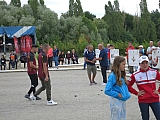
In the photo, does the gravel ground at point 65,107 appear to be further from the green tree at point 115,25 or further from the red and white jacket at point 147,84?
the green tree at point 115,25

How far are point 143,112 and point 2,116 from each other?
423 cm

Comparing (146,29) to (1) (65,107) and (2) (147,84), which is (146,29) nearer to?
Answer: (1) (65,107)

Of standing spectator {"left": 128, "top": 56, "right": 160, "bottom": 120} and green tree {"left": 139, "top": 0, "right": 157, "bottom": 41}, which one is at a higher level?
green tree {"left": 139, "top": 0, "right": 157, "bottom": 41}

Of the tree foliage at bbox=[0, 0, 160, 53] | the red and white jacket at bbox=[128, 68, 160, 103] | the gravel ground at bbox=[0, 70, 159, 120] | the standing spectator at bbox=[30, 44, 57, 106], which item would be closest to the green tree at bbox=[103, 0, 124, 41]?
the tree foliage at bbox=[0, 0, 160, 53]

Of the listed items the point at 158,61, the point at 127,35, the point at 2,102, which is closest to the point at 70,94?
the point at 2,102

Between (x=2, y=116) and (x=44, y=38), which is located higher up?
(x=44, y=38)

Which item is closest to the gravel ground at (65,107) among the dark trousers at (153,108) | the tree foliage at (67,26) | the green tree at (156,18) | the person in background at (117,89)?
the dark trousers at (153,108)

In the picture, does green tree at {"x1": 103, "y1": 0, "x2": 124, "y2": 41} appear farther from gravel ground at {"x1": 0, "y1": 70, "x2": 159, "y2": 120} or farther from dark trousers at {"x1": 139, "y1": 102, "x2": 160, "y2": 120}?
dark trousers at {"x1": 139, "y1": 102, "x2": 160, "y2": 120}

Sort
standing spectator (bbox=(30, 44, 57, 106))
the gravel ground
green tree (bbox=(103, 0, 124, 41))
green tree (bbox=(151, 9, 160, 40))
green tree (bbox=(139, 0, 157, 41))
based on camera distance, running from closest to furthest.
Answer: the gravel ground → standing spectator (bbox=(30, 44, 57, 106)) → green tree (bbox=(139, 0, 157, 41)) → green tree (bbox=(103, 0, 124, 41)) → green tree (bbox=(151, 9, 160, 40))

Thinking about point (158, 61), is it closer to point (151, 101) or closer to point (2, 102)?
point (2, 102)

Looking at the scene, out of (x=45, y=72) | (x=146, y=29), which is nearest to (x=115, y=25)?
(x=146, y=29)

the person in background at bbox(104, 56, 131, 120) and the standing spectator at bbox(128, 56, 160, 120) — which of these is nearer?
the person in background at bbox(104, 56, 131, 120)

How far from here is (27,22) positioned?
48031 mm

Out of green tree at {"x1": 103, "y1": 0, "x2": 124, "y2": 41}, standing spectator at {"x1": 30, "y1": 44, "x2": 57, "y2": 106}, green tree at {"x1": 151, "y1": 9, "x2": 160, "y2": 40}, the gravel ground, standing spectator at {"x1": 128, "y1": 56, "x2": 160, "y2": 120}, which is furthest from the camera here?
green tree at {"x1": 151, "y1": 9, "x2": 160, "y2": 40}
